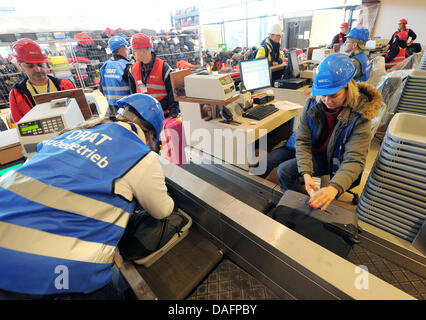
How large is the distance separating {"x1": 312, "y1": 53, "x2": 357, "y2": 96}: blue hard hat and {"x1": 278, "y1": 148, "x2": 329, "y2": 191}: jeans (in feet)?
1.90

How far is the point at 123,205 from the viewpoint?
3.11ft

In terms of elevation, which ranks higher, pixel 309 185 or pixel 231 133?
pixel 231 133

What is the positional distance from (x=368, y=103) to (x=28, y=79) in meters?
2.83

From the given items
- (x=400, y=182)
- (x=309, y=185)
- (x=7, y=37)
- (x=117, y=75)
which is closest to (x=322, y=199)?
(x=309, y=185)

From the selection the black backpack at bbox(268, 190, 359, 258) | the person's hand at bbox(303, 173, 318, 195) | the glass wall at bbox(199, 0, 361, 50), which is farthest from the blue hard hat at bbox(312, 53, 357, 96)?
the glass wall at bbox(199, 0, 361, 50)

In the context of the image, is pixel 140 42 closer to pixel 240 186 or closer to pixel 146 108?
pixel 146 108

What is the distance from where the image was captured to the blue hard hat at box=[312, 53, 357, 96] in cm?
124

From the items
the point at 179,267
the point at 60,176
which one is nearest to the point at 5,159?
the point at 60,176

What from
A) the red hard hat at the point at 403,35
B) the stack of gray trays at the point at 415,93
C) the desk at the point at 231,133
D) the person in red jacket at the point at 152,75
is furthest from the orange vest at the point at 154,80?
the red hard hat at the point at 403,35

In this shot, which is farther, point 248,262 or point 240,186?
point 240,186

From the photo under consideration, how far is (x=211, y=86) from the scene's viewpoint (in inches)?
71.7
